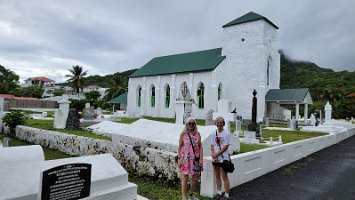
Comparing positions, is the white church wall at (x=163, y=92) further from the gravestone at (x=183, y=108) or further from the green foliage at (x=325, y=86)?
the green foliage at (x=325, y=86)

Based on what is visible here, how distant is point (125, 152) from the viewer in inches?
303

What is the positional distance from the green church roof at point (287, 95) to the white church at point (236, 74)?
0.20 ft

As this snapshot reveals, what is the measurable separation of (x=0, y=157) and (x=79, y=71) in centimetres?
6861

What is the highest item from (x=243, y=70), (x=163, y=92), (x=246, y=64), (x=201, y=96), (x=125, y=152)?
(x=246, y=64)

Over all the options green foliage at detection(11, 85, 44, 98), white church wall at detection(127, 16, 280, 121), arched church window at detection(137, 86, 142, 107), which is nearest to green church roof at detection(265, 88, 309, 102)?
white church wall at detection(127, 16, 280, 121)

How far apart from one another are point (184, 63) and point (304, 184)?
105ft

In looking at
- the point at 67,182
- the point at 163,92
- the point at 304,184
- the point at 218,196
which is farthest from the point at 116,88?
the point at 67,182

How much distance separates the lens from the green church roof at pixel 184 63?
34.0m

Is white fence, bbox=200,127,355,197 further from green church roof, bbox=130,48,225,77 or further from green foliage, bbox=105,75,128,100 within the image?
green foliage, bbox=105,75,128,100

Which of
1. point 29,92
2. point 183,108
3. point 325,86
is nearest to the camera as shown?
point 183,108

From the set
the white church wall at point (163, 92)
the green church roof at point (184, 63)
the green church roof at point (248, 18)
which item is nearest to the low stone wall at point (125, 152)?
the white church wall at point (163, 92)

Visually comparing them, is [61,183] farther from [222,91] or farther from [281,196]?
[222,91]

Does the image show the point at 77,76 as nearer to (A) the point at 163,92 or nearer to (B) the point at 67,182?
(A) the point at 163,92

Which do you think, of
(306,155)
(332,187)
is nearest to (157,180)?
(332,187)
